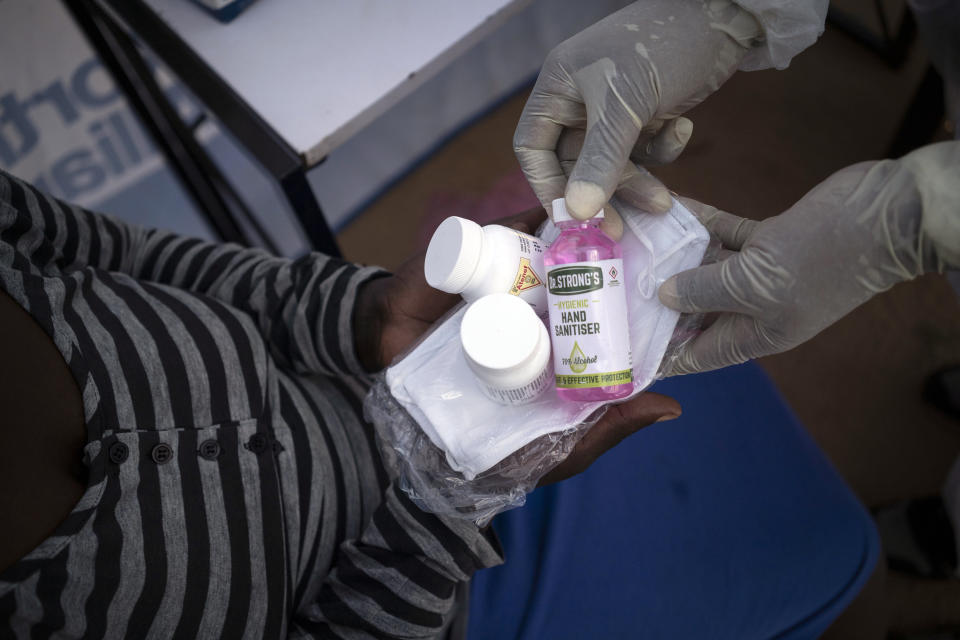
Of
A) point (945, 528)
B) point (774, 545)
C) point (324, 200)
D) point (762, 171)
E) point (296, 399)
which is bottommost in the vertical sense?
point (945, 528)

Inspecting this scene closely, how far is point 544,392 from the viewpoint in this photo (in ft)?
2.23

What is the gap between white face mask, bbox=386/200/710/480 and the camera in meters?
0.66

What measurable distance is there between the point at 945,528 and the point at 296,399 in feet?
4.24

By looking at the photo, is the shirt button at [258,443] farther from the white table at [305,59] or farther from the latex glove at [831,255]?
the latex glove at [831,255]

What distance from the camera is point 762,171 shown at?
172 cm

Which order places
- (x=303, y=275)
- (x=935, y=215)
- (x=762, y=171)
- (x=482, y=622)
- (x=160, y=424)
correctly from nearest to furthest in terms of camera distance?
1. (x=935, y=215)
2. (x=160, y=424)
3. (x=482, y=622)
4. (x=303, y=275)
5. (x=762, y=171)

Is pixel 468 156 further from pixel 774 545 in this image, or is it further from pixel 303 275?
pixel 774 545

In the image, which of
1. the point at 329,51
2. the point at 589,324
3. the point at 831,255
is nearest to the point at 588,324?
the point at 589,324

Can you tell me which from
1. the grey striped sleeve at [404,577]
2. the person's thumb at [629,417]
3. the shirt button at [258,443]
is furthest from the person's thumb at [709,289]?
the shirt button at [258,443]

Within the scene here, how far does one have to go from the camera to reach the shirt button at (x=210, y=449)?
679 millimetres

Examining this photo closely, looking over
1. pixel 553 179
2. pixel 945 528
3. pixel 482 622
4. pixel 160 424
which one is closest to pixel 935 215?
pixel 553 179

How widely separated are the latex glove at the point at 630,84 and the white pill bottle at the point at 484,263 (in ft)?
0.27

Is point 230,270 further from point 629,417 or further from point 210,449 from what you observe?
point 629,417

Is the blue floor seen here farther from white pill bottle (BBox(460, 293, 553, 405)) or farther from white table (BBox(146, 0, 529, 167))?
white table (BBox(146, 0, 529, 167))
